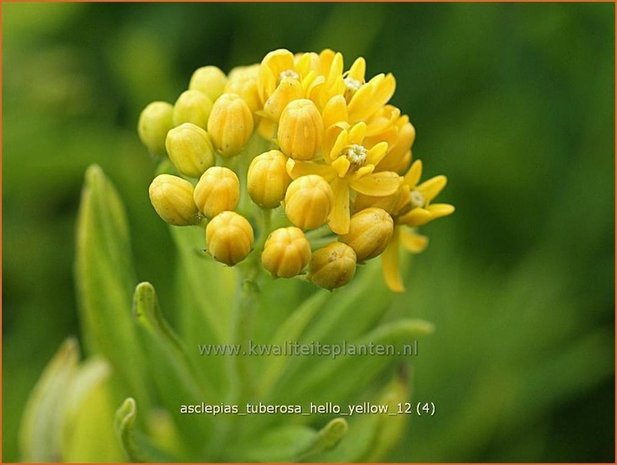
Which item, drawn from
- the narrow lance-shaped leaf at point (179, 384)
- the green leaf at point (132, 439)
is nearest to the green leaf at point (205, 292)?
the narrow lance-shaped leaf at point (179, 384)

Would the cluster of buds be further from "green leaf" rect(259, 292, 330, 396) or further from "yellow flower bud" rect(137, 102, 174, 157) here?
"green leaf" rect(259, 292, 330, 396)

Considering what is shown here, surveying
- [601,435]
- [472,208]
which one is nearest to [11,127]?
[472,208]

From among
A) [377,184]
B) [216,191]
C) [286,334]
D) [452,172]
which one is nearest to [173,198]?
[216,191]

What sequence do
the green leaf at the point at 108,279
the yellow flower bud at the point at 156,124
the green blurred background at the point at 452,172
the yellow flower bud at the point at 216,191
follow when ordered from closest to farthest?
the yellow flower bud at the point at 216,191, the yellow flower bud at the point at 156,124, the green leaf at the point at 108,279, the green blurred background at the point at 452,172

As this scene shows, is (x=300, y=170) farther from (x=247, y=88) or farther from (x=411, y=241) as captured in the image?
(x=411, y=241)

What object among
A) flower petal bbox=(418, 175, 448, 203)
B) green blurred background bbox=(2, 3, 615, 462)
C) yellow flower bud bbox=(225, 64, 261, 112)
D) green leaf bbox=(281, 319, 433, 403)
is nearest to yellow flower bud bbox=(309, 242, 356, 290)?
flower petal bbox=(418, 175, 448, 203)

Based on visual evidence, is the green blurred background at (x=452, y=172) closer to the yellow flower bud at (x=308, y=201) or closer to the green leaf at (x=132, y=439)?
the green leaf at (x=132, y=439)
